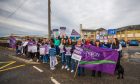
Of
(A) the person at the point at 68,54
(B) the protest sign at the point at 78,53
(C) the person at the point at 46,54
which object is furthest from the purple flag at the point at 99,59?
(C) the person at the point at 46,54

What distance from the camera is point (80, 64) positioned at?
10.9 m

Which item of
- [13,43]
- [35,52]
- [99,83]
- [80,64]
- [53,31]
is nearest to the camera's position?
[99,83]

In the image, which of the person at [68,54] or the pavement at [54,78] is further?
the person at [68,54]

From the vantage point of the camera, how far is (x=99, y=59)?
10961mm

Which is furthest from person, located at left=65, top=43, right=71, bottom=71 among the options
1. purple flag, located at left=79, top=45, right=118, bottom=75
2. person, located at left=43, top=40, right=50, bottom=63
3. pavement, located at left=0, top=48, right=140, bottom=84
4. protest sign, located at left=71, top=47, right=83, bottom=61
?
person, located at left=43, top=40, right=50, bottom=63

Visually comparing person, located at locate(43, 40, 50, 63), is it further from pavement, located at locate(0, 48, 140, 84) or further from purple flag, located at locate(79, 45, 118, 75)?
purple flag, located at locate(79, 45, 118, 75)

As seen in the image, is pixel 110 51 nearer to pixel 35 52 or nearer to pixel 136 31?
pixel 35 52

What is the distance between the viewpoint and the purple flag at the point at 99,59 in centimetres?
1087

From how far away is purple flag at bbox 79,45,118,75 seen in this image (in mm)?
10866

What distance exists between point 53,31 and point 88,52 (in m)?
12.8

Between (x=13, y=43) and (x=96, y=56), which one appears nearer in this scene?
(x=96, y=56)

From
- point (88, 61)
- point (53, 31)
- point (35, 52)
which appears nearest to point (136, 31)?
point (53, 31)

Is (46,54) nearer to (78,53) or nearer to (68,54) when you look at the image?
(68,54)

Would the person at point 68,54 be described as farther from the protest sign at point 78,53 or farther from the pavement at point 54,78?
the protest sign at point 78,53
